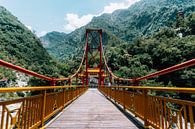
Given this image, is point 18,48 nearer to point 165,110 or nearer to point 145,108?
point 145,108

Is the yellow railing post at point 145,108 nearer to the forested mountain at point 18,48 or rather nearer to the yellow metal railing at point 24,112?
the yellow metal railing at point 24,112

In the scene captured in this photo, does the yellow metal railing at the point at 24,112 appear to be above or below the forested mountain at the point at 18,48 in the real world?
below

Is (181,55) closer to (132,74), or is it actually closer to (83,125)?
(132,74)

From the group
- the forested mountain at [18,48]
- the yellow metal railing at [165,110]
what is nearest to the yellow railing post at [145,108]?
the yellow metal railing at [165,110]

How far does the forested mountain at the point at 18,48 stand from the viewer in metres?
110

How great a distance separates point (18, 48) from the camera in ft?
399

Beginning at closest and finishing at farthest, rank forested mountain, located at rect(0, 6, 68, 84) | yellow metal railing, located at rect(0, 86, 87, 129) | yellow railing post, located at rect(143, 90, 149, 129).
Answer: yellow metal railing, located at rect(0, 86, 87, 129) → yellow railing post, located at rect(143, 90, 149, 129) → forested mountain, located at rect(0, 6, 68, 84)

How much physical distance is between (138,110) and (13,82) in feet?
306

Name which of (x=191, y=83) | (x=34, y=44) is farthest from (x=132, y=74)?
(x=34, y=44)

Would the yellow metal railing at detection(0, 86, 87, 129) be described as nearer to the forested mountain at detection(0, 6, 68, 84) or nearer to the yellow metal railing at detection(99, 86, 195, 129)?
the yellow metal railing at detection(99, 86, 195, 129)

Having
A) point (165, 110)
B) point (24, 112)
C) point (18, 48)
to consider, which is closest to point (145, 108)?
point (165, 110)

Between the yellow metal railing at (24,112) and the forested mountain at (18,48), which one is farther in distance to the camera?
the forested mountain at (18,48)

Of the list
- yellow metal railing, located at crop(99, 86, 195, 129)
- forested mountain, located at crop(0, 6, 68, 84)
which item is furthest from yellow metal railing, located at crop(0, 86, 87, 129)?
forested mountain, located at crop(0, 6, 68, 84)

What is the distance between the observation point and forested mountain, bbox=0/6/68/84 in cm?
10981
